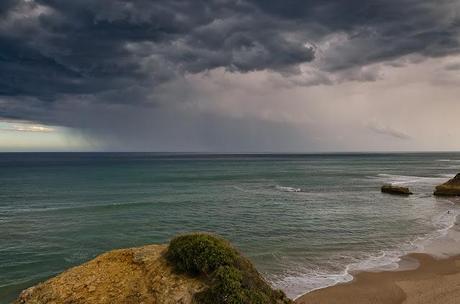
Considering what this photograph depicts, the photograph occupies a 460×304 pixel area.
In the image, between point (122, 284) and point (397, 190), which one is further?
point (397, 190)

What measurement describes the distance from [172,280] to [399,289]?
15.9m

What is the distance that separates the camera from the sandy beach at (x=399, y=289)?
21328mm

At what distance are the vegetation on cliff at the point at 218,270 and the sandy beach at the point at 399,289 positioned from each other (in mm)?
7494

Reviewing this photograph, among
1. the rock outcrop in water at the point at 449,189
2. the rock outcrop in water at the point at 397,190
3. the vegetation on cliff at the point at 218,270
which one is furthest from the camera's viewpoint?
the rock outcrop in water at the point at 397,190

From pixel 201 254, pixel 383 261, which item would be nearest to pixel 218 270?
pixel 201 254

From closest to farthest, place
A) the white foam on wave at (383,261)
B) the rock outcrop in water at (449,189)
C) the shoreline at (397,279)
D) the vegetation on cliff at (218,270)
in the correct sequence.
Result: the vegetation on cliff at (218,270) < the shoreline at (397,279) < the white foam on wave at (383,261) < the rock outcrop in water at (449,189)

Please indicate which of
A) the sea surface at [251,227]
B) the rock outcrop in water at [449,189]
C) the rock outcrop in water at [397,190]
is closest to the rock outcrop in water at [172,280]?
the sea surface at [251,227]

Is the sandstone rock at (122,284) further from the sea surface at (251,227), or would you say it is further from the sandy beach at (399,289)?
the sea surface at (251,227)

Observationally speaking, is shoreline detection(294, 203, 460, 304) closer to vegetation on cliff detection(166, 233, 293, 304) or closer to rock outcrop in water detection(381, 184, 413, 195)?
vegetation on cliff detection(166, 233, 293, 304)

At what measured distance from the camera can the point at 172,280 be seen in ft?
43.0

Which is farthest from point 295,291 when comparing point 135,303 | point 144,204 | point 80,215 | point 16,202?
point 16,202

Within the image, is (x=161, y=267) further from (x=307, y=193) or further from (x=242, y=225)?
(x=307, y=193)

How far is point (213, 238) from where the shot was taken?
14.0 meters

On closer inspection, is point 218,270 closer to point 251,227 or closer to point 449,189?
point 251,227
